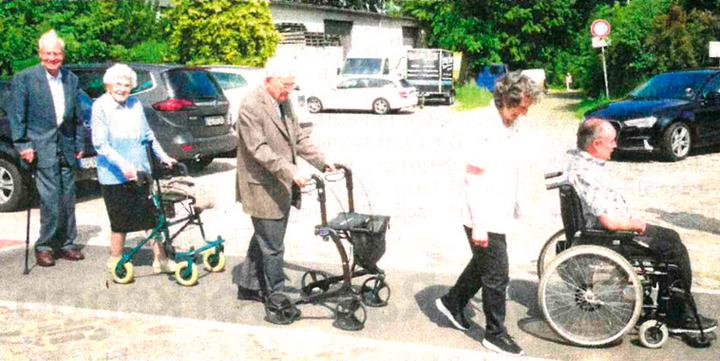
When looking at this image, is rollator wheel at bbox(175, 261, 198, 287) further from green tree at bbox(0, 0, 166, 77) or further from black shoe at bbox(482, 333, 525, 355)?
green tree at bbox(0, 0, 166, 77)

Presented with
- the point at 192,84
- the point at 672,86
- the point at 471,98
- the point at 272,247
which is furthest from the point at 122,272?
the point at 471,98

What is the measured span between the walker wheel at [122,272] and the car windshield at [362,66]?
2433cm

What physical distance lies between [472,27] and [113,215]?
39262 mm

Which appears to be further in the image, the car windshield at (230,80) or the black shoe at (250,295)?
the car windshield at (230,80)

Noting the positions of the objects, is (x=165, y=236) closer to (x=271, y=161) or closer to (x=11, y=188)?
(x=271, y=161)

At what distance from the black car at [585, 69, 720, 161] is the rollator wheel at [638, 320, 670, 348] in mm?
9244

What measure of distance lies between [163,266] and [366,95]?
2150 cm

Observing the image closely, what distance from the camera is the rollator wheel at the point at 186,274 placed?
642 centimetres

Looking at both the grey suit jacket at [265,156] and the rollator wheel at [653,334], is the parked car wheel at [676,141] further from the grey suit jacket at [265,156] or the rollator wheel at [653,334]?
the grey suit jacket at [265,156]

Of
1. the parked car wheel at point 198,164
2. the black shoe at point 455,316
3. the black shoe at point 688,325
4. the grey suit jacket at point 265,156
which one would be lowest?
the parked car wheel at point 198,164

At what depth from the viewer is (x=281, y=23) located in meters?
33.2

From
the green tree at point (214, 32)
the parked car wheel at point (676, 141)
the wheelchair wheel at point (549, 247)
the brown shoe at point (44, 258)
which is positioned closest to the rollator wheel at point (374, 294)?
the wheelchair wheel at point (549, 247)

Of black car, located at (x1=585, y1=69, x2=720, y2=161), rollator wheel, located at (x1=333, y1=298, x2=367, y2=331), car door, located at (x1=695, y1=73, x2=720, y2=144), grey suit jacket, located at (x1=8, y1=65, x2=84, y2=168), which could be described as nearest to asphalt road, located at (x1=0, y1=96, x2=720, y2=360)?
rollator wheel, located at (x1=333, y1=298, x2=367, y2=331)

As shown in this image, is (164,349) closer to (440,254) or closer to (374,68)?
(440,254)
